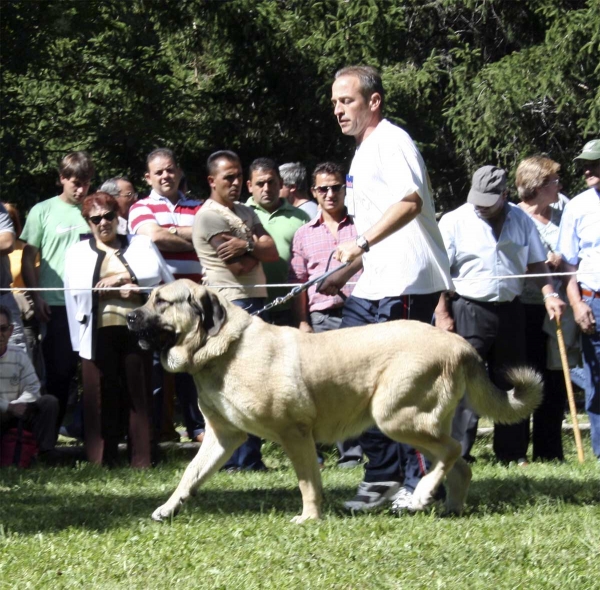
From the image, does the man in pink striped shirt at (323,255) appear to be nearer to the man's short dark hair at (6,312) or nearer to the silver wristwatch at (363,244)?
the man's short dark hair at (6,312)

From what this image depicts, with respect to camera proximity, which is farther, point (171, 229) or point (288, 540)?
point (171, 229)

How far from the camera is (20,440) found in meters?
8.16

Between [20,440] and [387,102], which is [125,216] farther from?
[387,102]

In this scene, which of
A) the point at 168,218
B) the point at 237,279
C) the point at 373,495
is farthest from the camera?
the point at 168,218

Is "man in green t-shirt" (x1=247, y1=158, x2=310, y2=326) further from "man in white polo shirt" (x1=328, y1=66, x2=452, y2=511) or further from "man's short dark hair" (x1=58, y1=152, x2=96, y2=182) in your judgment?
"man in white polo shirt" (x1=328, y1=66, x2=452, y2=511)

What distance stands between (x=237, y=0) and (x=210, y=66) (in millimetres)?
1502

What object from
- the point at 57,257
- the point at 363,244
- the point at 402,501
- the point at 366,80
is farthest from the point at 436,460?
the point at 57,257

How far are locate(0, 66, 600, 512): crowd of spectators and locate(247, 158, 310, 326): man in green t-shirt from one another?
1 cm

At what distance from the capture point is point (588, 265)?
799 cm

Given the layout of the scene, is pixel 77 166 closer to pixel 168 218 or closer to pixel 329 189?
pixel 168 218

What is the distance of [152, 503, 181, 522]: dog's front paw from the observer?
18.8 ft

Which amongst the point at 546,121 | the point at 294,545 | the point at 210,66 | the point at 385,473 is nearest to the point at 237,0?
the point at 210,66

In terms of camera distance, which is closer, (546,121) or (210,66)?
(546,121)

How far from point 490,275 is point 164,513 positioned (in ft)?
10.5
